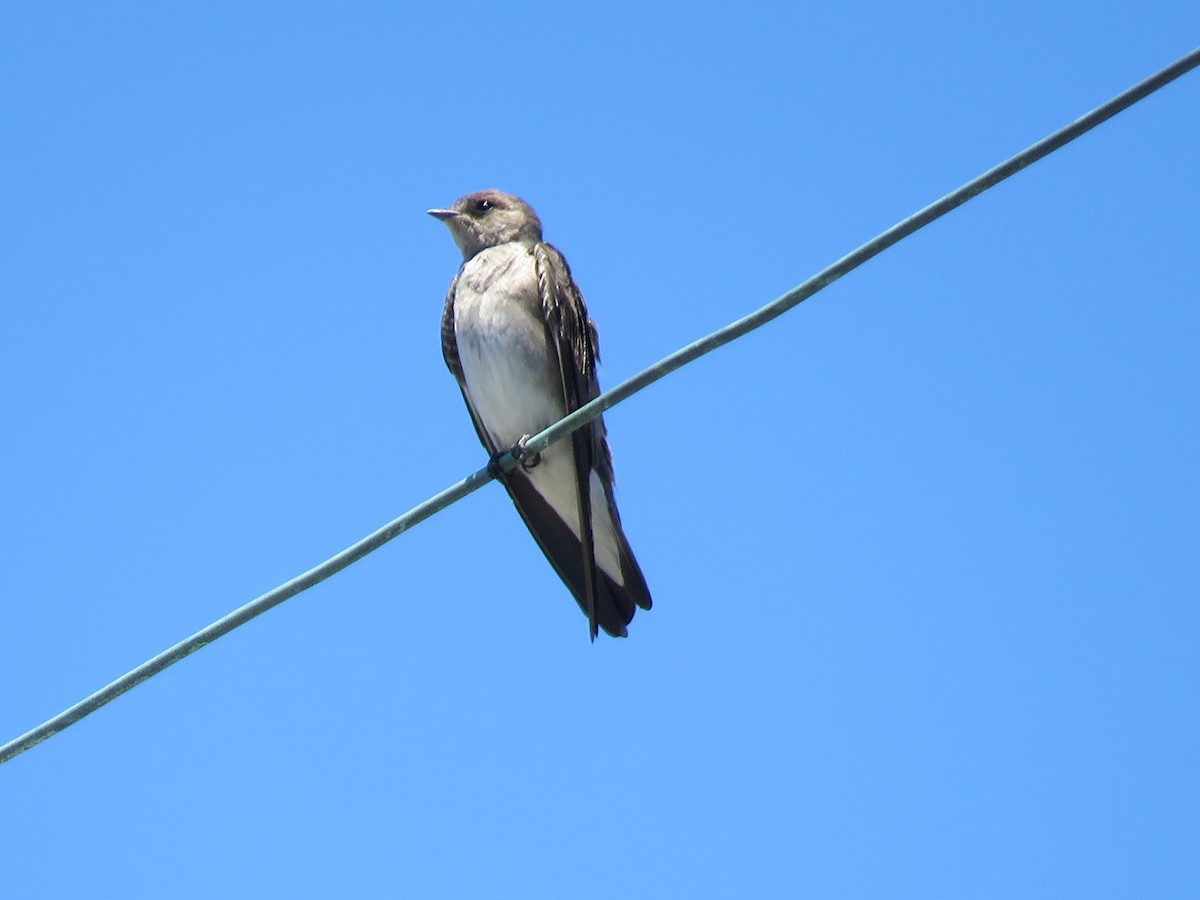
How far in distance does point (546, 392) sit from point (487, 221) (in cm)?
144

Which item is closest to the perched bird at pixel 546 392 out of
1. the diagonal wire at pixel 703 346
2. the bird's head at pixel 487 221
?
the bird's head at pixel 487 221

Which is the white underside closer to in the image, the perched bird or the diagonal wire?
the perched bird

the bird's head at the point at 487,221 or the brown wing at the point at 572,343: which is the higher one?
the bird's head at the point at 487,221

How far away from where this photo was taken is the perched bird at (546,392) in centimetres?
680

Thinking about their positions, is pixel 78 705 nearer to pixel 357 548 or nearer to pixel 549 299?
pixel 357 548

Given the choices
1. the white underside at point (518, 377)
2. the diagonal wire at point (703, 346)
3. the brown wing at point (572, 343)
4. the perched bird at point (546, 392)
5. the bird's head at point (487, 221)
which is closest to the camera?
the diagonal wire at point (703, 346)

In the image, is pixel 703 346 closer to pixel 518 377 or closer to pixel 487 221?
pixel 518 377

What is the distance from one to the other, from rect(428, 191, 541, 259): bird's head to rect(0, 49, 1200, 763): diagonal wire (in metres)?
3.70

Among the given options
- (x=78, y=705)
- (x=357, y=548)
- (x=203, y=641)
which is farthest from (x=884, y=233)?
(x=78, y=705)

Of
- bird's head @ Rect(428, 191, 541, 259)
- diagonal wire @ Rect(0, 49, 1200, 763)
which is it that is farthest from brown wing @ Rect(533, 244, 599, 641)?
diagonal wire @ Rect(0, 49, 1200, 763)

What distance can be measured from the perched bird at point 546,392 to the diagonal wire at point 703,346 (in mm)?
2341

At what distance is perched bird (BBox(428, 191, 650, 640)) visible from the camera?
680 centimetres

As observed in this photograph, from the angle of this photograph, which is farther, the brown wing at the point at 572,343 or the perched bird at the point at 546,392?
the perched bird at the point at 546,392

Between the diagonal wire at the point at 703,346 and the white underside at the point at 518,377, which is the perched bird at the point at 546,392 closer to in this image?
the white underside at the point at 518,377
